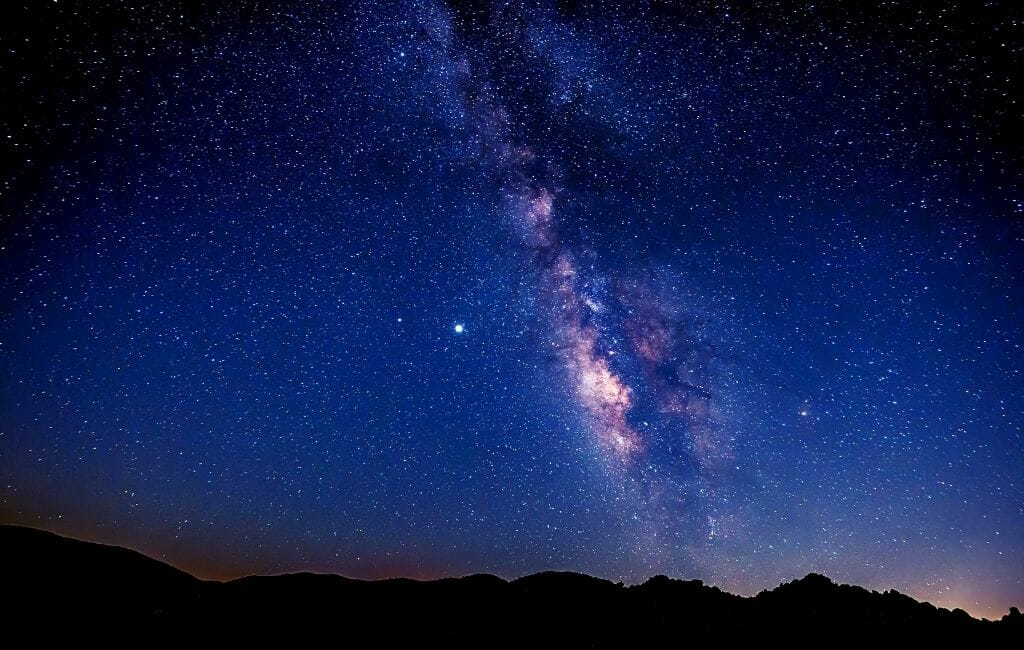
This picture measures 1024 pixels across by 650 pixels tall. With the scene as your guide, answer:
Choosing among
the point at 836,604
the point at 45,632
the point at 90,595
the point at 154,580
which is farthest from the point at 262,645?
the point at 836,604

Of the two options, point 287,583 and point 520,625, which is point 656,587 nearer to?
point 520,625

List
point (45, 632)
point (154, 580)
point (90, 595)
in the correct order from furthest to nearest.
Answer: point (154, 580) < point (90, 595) < point (45, 632)

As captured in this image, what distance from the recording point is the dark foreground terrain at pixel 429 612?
40.1 ft

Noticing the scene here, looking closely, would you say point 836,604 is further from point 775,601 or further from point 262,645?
point 262,645

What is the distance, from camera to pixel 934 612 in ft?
50.4

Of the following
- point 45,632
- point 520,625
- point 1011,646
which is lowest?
point 45,632

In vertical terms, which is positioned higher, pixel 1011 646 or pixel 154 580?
pixel 1011 646

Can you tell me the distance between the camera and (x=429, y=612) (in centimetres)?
1466

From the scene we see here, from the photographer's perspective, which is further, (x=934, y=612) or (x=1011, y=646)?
(x=934, y=612)

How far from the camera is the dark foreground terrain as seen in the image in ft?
40.1

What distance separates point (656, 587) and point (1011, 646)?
369 inches

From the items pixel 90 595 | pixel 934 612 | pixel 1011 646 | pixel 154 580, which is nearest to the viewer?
pixel 1011 646

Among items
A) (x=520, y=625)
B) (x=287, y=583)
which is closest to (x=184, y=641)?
(x=287, y=583)

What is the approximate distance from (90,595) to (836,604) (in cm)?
2274
